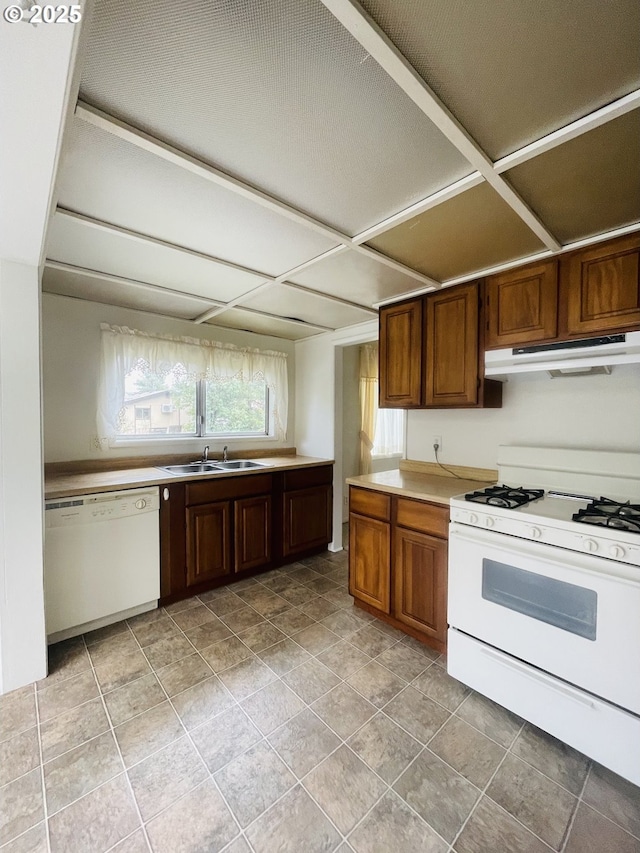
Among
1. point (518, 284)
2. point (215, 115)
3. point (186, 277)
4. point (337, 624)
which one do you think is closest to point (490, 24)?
point (215, 115)

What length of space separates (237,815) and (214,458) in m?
2.56

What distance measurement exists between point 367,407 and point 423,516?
2715mm

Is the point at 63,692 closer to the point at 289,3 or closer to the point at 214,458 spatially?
the point at 214,458

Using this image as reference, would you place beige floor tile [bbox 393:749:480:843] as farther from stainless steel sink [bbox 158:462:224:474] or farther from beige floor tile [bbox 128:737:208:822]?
stainless steel sink [bbox 158:462:224:474]

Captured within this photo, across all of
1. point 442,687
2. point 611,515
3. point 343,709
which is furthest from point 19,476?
point 611,515

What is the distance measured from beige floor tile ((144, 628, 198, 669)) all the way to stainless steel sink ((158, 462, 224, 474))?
1.18 metres

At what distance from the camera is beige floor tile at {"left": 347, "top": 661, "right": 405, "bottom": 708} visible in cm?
175

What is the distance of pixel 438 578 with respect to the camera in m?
2.01

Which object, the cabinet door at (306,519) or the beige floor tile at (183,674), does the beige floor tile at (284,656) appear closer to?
the beige floor tile at (183,674)

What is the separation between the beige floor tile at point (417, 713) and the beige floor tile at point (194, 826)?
2.59ft

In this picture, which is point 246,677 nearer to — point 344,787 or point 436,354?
point 344,787

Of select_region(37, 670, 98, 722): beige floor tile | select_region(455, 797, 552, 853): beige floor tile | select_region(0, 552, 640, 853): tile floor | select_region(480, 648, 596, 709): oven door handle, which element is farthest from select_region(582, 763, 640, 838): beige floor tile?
select_region(37, 670, 98, 722): beige floor tile

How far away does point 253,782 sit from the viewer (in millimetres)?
1325

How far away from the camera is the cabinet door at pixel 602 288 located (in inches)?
64.6
